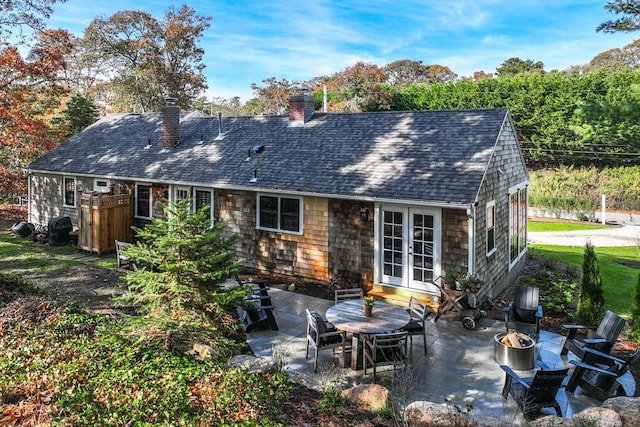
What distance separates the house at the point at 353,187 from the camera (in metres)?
9.98

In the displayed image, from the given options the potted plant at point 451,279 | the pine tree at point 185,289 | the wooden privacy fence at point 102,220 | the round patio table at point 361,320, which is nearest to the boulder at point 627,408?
the round patio table at point 361,320

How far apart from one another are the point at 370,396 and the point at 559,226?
24.4 m

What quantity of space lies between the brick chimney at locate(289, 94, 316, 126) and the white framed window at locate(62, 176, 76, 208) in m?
9.30

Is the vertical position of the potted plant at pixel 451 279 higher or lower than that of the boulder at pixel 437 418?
higher

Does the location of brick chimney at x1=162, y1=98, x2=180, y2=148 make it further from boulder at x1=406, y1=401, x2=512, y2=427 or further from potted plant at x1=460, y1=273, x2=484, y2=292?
boulder at x1=406, y1=401, x2=512, y2=427

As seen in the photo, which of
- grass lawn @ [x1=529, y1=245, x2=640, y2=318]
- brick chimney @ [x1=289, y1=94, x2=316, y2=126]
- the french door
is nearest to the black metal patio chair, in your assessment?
the french door

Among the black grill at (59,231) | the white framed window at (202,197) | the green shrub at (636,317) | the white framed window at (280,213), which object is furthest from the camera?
the black grill at (59,231)

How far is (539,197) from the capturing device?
30250mm

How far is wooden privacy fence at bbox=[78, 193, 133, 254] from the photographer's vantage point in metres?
14.3

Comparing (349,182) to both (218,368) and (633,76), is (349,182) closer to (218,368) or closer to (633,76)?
(218,368)

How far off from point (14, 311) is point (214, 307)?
3027 mm

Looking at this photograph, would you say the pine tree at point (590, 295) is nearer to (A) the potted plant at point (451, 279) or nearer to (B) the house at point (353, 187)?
(B) the house at point (353, 187)

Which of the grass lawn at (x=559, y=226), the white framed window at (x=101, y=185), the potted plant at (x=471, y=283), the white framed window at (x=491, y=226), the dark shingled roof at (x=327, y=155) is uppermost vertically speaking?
the dark shingled roof at (x=327, y=155)

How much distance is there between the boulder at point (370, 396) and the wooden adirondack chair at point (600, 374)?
9.07 ft
